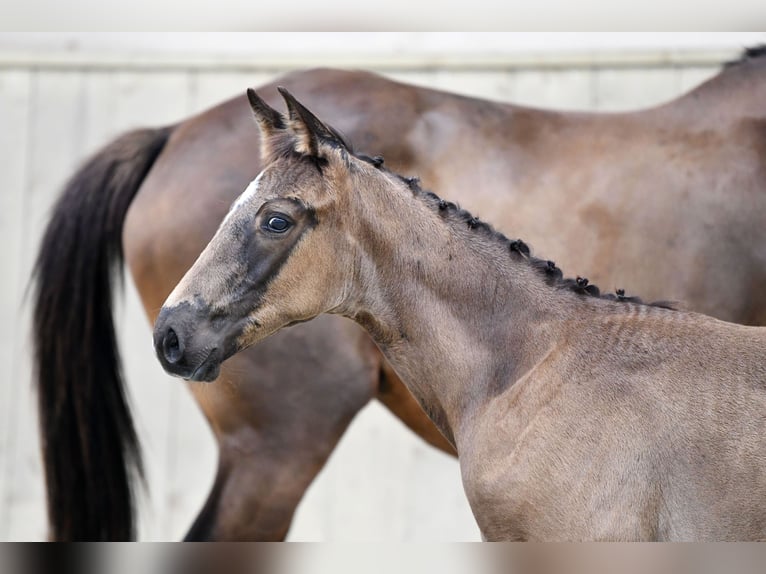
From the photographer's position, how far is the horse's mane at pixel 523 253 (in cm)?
250

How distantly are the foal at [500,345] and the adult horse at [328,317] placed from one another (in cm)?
87

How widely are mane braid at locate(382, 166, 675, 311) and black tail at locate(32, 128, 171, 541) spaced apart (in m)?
1.48

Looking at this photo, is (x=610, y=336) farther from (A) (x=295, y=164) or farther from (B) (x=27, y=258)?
(B) (x=27, y=258)

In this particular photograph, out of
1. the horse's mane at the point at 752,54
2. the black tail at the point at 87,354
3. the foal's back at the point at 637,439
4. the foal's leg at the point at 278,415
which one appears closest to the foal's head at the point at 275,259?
the foal's back at the point at 637,439

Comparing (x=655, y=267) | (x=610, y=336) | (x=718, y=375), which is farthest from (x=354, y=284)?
(x=655, y=267)

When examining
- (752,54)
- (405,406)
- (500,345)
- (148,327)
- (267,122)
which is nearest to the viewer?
(500,345)

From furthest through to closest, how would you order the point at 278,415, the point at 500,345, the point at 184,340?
1. the point at 278,415
2. the point at 500,345
3. the point at 184,340

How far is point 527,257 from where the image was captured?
2.54 meters

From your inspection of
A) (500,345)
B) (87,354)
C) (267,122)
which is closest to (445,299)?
(500,345)

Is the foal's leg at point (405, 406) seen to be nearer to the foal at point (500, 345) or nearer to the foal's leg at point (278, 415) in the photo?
the foal's leg at point (278, 415)

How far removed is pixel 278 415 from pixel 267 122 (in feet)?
3.70

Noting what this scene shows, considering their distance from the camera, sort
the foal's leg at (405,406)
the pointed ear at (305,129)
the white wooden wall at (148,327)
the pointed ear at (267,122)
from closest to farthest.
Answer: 1. the pointed ear at (305,129)
2. the pointed ear at (267,122)
3. the foal's leg at (405,406)
4. the white wooden wall at (148,327)

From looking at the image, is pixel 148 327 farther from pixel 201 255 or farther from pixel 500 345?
pixel 500 345

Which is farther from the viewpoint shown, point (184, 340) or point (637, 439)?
point (184, 340)
